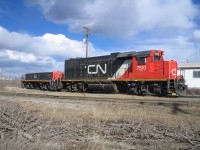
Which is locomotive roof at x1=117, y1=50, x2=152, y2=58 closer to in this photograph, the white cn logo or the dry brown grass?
the white cn logo

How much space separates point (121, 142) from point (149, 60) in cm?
1688

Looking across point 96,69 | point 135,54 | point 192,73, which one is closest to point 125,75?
point 135,54

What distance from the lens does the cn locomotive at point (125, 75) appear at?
71.4ft

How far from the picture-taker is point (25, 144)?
18.3 ft

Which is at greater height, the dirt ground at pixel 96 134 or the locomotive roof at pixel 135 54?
the locomotive roof at pixel 135 54

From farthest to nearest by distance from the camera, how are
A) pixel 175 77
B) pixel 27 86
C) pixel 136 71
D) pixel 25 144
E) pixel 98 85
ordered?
1. pixel 27 86
2. pixel 98 85
3. pixel 136 71
4. pixel 175 77
5. pixel 25 144

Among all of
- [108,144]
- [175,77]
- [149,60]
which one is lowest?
[108,144]

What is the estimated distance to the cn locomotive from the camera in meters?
21.8

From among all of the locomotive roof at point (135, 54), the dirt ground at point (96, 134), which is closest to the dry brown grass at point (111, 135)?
the dirt ground at point (96, 134)

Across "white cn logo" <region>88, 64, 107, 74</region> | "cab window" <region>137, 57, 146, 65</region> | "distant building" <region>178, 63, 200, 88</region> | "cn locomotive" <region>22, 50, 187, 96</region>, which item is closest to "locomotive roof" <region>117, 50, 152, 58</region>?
"cn locomotive" <region>22, 50, 187, 96</region>

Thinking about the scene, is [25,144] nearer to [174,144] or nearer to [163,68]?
[174,144]

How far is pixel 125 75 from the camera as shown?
2464 cm

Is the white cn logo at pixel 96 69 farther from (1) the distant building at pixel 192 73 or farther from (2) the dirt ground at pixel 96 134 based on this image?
(2) the dirt ground at pixel 96 134

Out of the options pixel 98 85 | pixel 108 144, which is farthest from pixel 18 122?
pixel 98 85
